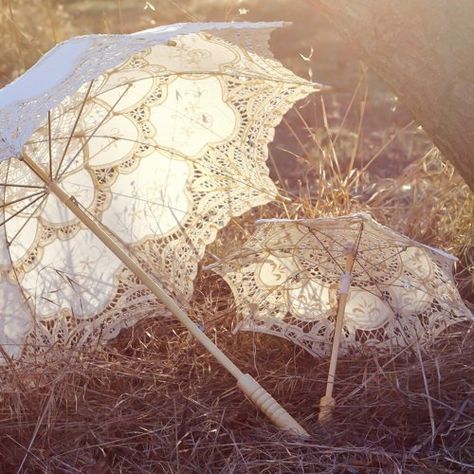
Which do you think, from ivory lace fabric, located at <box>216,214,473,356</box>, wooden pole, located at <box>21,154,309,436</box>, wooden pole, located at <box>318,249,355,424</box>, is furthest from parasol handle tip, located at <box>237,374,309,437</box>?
ivory lace fabric, located at <box>216,214,473,356</box>

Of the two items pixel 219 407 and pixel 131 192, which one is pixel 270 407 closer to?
pixel 219 407

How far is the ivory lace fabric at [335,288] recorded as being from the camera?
9.46 feet

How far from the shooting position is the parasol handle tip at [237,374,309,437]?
260 centimetres

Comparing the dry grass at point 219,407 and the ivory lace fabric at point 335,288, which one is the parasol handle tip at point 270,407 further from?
the ivory lace fabric at point 335,288

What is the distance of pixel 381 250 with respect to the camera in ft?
9.37

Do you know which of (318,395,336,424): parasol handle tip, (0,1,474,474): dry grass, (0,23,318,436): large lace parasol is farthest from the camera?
(0,23,318,436): large lace parasol

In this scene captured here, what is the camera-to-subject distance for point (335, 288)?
9.95 ft

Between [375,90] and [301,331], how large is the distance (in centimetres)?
445

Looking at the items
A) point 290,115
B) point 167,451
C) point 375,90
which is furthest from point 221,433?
point 375,90

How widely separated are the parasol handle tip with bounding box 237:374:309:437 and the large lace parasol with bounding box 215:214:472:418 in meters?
0.19

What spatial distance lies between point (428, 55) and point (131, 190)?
3.63 ft

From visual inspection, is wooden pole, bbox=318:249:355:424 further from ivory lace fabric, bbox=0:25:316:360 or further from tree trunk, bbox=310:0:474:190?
ivory lace fabric, bbox=0:25:316:360

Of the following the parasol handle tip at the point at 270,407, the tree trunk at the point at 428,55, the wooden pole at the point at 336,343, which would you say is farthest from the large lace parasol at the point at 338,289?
the tree trunk at the point at 428,55

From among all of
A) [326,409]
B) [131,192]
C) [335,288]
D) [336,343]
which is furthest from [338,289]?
[131,192]
